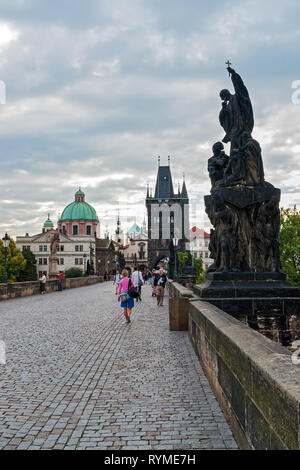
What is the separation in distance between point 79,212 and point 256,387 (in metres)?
120

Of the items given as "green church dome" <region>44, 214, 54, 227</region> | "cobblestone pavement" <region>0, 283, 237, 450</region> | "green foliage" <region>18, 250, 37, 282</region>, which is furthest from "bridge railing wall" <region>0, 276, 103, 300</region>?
"green church dome" <region>44, 214, 54, 227</region>

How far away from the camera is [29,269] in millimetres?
96250

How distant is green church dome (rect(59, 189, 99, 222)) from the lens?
398 feet

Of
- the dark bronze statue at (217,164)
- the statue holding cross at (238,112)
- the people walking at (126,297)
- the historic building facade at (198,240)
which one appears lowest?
the people walking at (126,297)

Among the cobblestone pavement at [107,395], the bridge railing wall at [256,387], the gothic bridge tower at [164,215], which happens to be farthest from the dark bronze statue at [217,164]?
the gothic bridge tower at [164,215]

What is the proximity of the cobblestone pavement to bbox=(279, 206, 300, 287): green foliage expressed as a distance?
35648mm

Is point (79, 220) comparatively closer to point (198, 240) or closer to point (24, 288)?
point (198, 240)

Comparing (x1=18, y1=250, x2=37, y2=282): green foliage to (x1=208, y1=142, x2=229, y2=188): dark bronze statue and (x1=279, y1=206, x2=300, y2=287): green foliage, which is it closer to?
(x1=279, y1=206, x2=300, y2=287): green foliage

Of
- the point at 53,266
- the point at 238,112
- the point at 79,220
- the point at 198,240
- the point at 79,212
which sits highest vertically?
→ the point at 79,212

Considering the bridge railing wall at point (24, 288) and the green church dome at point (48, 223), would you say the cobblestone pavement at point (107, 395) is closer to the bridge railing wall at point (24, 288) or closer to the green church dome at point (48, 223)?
the bridge railing wall at point (24, 288)

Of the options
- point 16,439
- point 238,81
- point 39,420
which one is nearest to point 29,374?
point 39,420

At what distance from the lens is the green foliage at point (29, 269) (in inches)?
3653

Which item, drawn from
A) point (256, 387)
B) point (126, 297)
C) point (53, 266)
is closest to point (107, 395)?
point (256, 387)

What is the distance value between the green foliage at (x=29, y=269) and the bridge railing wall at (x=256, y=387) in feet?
294
